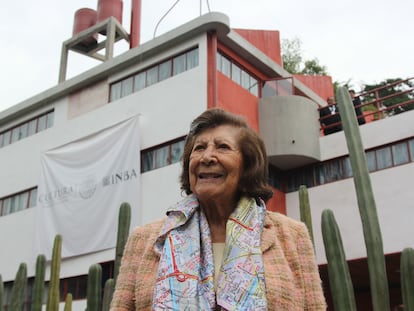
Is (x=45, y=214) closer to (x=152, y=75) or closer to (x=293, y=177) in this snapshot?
(x=152, y=75)

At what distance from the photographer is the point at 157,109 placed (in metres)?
15.2

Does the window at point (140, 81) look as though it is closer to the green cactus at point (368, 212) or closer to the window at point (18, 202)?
the window at point (18, 202)

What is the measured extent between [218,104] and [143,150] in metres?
2.62

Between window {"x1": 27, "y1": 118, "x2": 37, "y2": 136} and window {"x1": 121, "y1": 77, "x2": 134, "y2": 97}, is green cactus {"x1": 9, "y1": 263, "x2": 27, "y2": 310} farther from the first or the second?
window {"x1": 27, "y1": 118, "x2": 37, "y2": 136}

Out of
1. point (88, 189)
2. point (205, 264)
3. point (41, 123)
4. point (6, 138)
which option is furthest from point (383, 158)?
point (6, 138)

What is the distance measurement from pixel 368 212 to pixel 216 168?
447 cm

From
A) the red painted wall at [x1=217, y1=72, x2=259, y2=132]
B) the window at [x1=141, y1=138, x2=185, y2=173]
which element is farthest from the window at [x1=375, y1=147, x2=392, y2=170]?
the window at [x1=141, y1=138, x2=185, y2=173]

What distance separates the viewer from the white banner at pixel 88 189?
48.8 ft

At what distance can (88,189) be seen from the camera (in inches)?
624

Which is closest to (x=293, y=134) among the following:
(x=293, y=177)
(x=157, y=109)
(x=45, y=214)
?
(x=293, y=177)

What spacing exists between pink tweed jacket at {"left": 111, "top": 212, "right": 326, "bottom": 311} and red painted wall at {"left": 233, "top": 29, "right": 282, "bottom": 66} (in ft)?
50.3

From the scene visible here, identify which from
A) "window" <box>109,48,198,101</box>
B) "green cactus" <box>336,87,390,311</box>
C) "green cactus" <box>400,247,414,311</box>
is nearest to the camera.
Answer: "green cactus" <box>400,247,414,311</box>

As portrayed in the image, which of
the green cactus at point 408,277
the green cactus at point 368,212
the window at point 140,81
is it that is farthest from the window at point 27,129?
the green cactus at point 408,277

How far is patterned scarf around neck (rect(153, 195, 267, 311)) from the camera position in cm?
206
